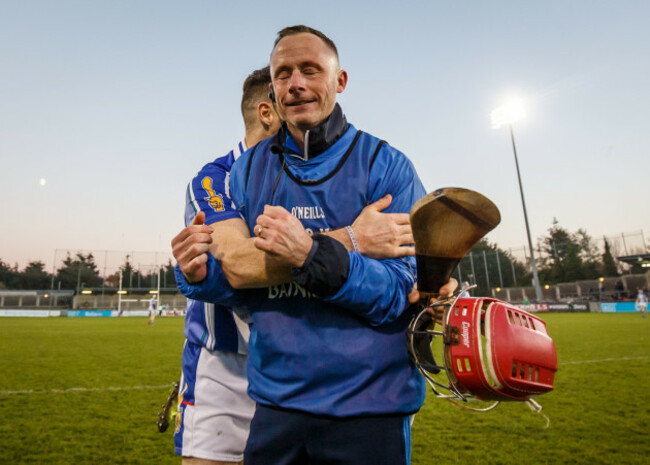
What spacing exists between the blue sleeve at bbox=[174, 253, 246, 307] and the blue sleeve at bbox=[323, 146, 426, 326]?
17.1 inches

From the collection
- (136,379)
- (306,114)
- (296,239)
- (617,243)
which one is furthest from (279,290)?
(617,243)

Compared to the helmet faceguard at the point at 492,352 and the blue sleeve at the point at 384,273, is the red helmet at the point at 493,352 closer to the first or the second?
the helmet faceguard at the point at 492,352

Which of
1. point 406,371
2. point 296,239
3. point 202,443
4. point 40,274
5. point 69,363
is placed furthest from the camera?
point 40,274

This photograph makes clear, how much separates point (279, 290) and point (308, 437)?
1.55ft

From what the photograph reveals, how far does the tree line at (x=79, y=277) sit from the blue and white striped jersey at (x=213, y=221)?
50179 millimetres

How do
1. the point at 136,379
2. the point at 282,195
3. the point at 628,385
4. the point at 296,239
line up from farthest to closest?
1. the point at 136,379
2. the point at 628,385
3. the point at 282,195
4. the point at 296,239

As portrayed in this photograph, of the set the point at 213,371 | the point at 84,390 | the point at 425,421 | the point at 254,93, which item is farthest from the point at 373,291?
the point at 84,390

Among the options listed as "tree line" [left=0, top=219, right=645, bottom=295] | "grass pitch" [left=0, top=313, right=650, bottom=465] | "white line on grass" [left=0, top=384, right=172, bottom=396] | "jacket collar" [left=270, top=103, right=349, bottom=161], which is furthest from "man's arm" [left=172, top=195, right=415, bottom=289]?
"tree line" [left=0, top=219, right=645, bottom=295]

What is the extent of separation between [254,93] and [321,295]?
2.16 m

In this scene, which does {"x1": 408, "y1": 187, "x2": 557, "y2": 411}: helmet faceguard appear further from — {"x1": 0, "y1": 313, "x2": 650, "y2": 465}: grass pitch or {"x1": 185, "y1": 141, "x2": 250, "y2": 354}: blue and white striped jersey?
{"x1": 0, "y1": 313, "x2": 650, "y2": 465}: grass pitch

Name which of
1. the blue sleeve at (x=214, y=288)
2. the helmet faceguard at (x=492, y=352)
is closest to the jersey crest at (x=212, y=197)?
the blue sleeve at (x=214, y=288)

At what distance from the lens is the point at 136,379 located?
758cm

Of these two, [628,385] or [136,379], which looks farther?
[136,379]

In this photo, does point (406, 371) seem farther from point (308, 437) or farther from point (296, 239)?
point (296, 239)
